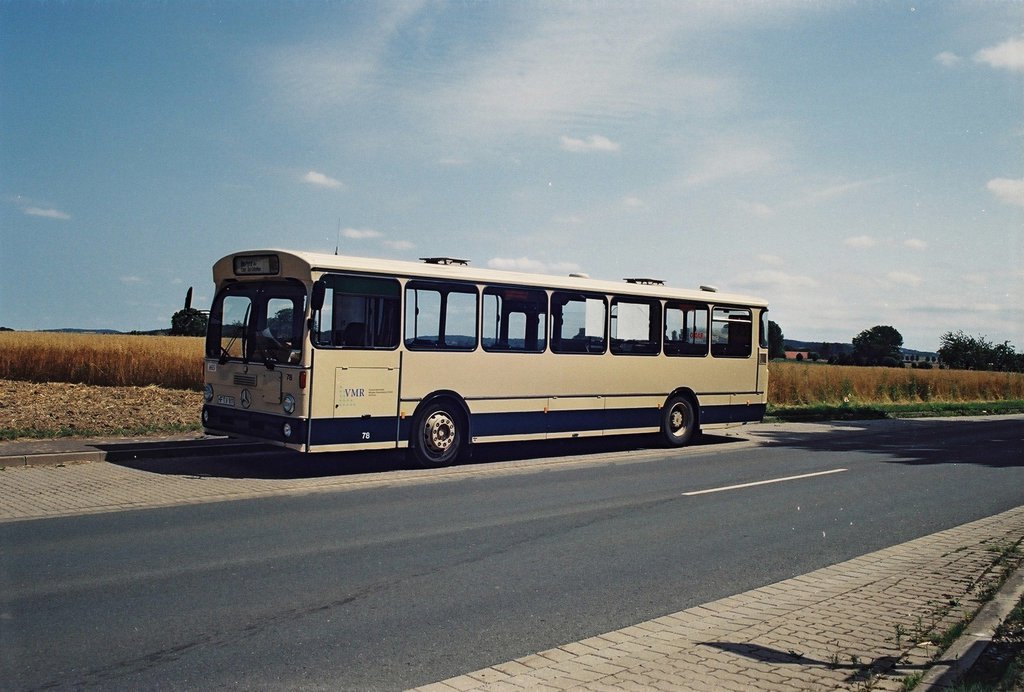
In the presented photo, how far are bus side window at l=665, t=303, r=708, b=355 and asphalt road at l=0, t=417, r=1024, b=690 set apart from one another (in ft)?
15.3

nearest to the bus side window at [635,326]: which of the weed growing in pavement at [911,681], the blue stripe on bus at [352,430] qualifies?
the blue stripe on bus at [352,430]

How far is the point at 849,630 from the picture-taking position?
20.4ft

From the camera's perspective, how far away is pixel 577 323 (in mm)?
16594

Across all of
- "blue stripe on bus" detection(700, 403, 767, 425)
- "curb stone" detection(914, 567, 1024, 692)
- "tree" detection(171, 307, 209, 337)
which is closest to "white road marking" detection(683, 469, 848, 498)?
"blue stripe on bus" detection(700, 403, 767, 425)

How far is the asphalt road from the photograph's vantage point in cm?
540

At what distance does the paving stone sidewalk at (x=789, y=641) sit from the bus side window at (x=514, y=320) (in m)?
8.02

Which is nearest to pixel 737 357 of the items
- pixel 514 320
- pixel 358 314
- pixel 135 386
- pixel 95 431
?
pixel 514 320

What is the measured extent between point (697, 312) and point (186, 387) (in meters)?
16.1

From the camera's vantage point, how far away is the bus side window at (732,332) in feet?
63.0

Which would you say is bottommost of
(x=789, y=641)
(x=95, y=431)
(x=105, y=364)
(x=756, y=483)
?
(x=789, y=641)

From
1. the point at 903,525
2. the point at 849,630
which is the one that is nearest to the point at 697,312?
the point at 903,525

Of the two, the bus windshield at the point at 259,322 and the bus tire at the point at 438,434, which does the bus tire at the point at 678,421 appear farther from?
the bus windshield at the point at 259,322

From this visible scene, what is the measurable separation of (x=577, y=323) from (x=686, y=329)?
3056mm

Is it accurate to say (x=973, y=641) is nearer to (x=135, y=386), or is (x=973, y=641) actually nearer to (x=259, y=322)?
(x=259, y=322)
